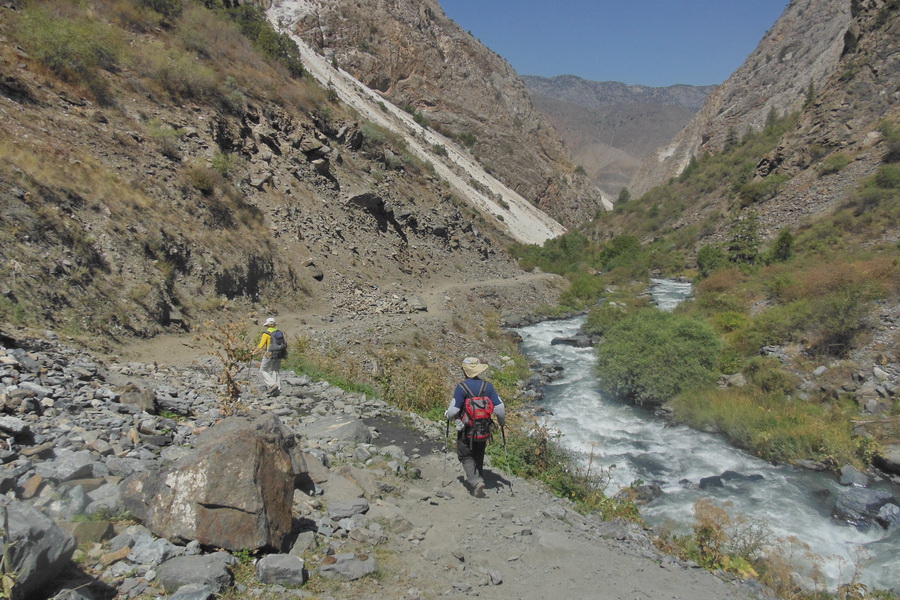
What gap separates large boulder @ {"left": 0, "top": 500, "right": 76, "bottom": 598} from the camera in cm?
227

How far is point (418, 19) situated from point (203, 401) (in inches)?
2724

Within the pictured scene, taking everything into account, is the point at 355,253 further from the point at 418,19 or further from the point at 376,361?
the point at 418,19

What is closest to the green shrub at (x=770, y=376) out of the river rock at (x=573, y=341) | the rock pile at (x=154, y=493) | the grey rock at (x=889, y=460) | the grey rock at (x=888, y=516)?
the grey rock at (x=889, y=460)

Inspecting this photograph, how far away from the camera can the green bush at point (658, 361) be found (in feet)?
42.2

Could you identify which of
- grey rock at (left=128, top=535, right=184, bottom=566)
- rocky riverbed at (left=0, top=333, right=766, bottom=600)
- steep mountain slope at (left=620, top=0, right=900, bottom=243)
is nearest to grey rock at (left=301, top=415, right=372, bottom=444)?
rocky riverbed at (left=0, top=333, right=766, bottom=600)

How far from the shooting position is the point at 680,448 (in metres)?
10.6

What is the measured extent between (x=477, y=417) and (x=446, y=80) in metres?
66.7

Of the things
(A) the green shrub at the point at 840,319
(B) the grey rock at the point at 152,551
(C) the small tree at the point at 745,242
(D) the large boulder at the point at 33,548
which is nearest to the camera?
(D) the large boulder at the point at 33,548

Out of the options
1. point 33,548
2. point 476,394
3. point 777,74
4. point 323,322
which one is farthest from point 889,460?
point 777,74

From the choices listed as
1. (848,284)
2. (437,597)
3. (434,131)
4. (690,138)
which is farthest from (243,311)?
(690,138)

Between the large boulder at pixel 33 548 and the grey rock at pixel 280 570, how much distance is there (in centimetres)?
106

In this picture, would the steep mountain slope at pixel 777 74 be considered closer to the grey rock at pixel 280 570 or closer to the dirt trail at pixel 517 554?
the dirt trail at pixel 517 554

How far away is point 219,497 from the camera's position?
330 centimetres

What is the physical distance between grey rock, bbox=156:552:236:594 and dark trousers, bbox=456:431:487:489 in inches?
112
